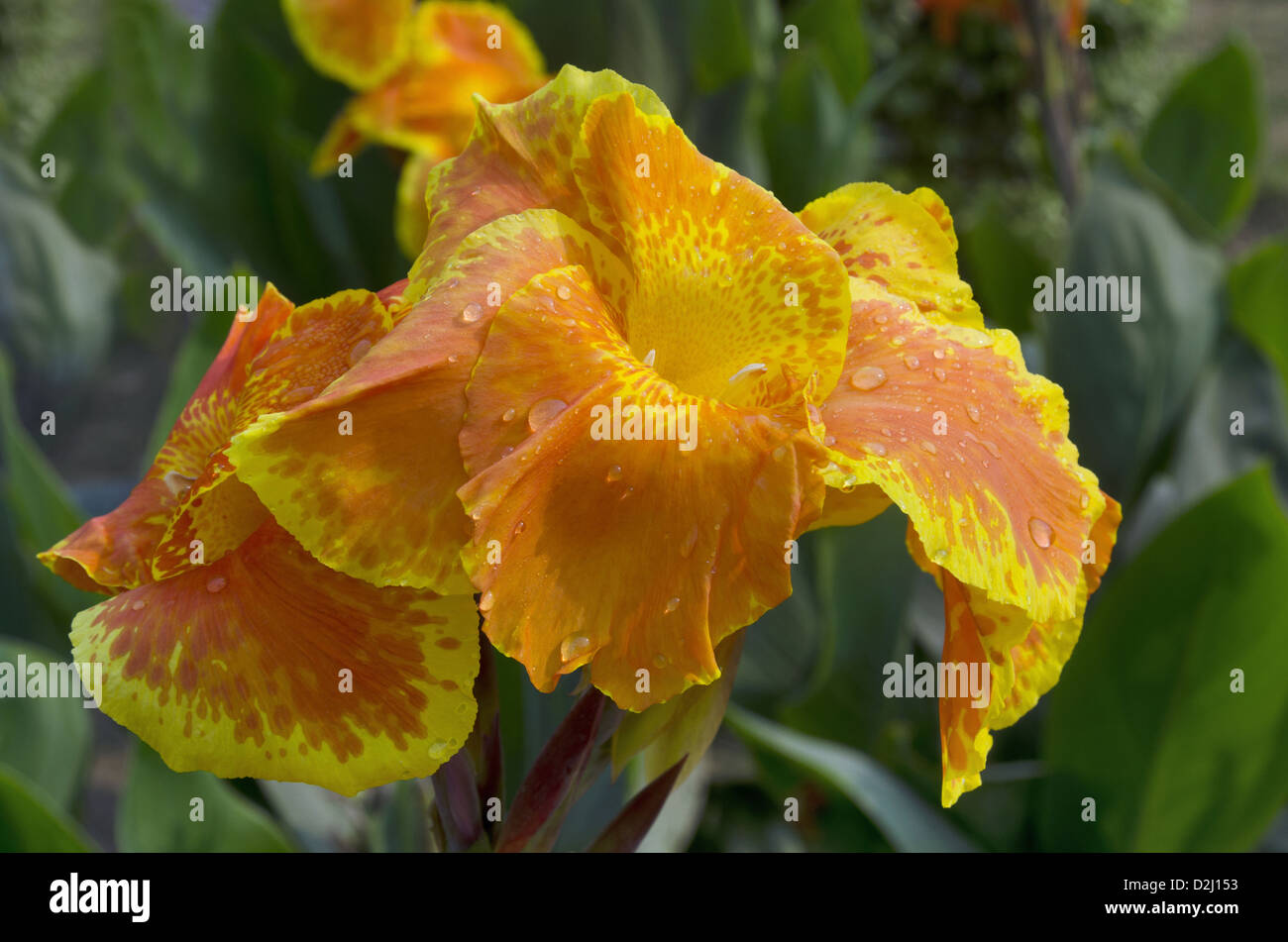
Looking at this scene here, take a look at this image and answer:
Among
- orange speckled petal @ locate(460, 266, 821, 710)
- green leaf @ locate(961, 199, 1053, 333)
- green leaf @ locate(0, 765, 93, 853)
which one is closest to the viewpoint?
orange speckled petal @ locate(460, 266, 821, 710)

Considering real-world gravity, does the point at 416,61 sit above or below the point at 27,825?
above

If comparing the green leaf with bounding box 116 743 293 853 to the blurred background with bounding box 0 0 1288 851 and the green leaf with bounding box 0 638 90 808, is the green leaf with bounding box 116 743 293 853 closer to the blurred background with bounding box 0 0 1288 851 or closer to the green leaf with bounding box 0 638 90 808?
the blurred background with bounding box 0 0 1288 851

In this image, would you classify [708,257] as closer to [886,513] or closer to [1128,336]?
[886,513]

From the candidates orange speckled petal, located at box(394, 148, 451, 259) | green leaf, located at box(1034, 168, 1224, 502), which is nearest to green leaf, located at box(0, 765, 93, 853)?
orange speckled petal, located at box(394, 148, 451, 259)

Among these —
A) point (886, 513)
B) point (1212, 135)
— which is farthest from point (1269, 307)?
point (886, 513)

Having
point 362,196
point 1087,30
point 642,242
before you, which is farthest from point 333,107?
point 642,242
